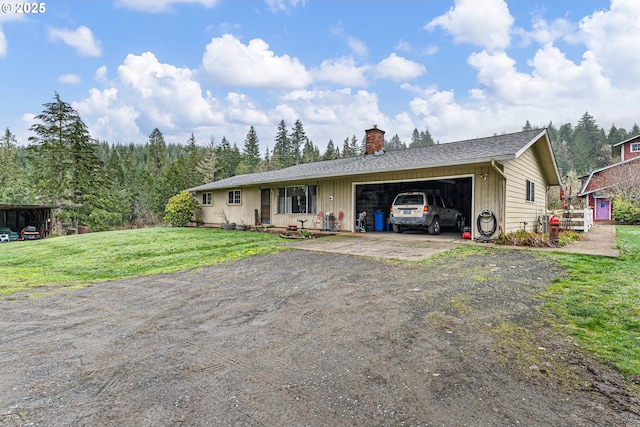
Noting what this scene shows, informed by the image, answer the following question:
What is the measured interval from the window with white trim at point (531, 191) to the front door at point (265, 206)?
11076 mm

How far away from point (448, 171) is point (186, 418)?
10.1 meters

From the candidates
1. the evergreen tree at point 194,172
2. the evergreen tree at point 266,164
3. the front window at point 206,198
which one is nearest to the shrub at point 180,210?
the front window at point 206,198

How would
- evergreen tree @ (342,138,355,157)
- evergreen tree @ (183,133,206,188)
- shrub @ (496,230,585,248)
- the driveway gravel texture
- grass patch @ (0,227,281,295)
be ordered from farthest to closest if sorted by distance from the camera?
evergreen tree @ (342,138,355,157) → evergreen tree @ (183,133,206,188) → shrub @ (496,230,585,248) → grass patch @ (0,227,281,295) → the driveway gravel texture

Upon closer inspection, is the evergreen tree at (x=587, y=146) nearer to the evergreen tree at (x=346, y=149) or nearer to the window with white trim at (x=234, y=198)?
the evergreen tree at (x=346, y=149)

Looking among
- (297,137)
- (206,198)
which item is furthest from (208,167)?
(297,137)

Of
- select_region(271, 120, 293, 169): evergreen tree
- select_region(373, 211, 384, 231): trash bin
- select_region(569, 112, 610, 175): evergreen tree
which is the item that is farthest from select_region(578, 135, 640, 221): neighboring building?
select_region(271, 120, 293, 169): evergreen tree

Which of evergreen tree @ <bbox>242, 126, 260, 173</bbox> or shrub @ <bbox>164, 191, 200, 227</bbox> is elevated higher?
evergreen tree @ <bbox>242, 126, 260, 173</bbox>

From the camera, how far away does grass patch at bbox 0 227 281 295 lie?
651 centimetres

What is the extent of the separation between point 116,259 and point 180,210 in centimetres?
1102

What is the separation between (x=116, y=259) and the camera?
327 inches

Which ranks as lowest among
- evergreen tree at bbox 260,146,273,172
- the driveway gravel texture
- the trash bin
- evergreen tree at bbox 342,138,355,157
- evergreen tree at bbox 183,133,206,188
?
the driveway gravel texture

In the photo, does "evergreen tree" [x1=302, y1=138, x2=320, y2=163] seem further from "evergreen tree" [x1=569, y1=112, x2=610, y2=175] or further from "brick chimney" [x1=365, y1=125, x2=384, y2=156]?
"evergreen tree" [x1=569, y1=112, x2=610, y2=175]

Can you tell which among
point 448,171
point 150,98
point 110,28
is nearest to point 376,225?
point 448,171
